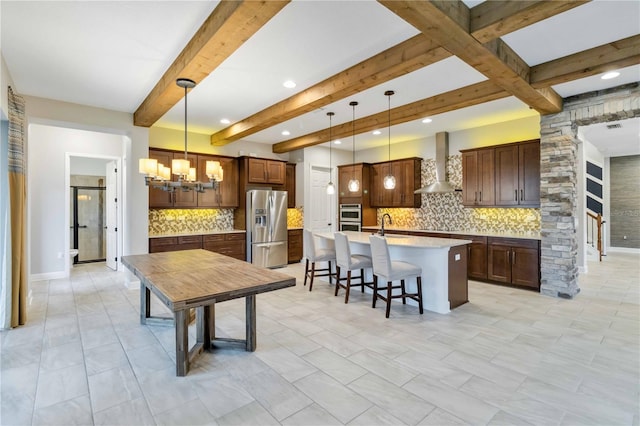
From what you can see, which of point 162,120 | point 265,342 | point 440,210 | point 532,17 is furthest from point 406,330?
point 162,120

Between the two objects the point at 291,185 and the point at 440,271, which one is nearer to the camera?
the point at 440,271

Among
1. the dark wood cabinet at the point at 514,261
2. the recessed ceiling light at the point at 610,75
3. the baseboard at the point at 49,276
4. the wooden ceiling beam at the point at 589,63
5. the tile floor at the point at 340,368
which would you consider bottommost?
the tile floor at the point at 340,368

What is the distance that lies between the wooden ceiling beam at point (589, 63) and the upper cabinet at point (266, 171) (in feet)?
16.3

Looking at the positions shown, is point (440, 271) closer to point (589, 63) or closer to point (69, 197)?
point (589, 63)

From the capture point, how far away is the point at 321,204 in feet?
25.9

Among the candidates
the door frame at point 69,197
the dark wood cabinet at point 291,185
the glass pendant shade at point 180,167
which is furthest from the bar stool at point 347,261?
the door frame at point 69,197

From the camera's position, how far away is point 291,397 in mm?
2215

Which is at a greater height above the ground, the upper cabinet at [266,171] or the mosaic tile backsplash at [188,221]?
the upper cabinet at [266,171]

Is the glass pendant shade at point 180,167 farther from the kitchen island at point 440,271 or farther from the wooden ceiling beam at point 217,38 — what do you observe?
the kitchen island at point 440,271

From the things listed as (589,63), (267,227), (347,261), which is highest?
(589,63)

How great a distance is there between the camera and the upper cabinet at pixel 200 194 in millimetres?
5758

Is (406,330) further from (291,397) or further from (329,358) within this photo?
(291,397)

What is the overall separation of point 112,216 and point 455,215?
7311 mm

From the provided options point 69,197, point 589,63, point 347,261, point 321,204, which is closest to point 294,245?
point 321,204
